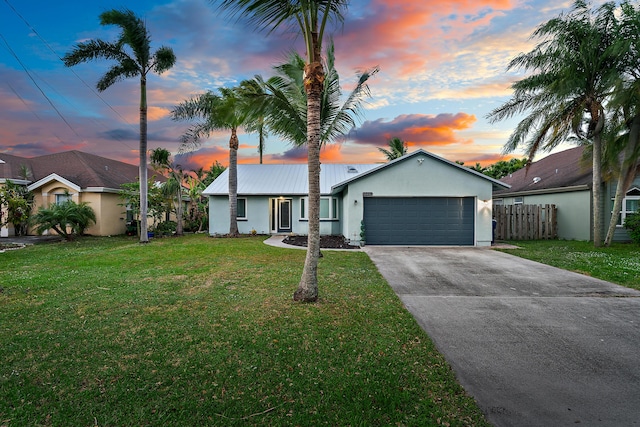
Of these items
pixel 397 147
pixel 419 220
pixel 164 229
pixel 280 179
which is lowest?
pixel 164 229

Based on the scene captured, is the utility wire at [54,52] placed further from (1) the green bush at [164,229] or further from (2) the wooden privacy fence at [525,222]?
(2) the wooden privacy fence at [525,222]

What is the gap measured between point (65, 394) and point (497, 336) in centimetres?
499

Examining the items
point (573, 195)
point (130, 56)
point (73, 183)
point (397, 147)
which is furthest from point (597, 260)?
point (73, 183)

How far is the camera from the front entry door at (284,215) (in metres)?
18.9

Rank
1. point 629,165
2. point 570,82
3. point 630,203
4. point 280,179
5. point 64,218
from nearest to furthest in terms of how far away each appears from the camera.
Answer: point 570,82
point 629,165
point 64,218
point 630,203
point 280,179

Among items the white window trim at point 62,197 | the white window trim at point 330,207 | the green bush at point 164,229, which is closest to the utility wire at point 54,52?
the white window trim at point 62,197

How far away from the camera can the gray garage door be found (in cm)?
1350

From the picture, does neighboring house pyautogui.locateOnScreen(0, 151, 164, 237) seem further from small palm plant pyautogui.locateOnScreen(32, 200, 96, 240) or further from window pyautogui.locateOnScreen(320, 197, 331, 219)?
window pyautogui.locateOnScreen(320, 197, 331, 219)

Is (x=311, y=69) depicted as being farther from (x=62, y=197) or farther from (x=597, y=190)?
(x=62, y=197)

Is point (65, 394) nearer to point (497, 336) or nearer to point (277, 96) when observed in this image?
point (497, 336)

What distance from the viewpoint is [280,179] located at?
2002 cm

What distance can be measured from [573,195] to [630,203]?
7.49 ft

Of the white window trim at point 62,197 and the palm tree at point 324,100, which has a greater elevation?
the palm tree at point 324,100

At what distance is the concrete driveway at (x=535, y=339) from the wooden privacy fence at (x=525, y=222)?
27.5 feet
